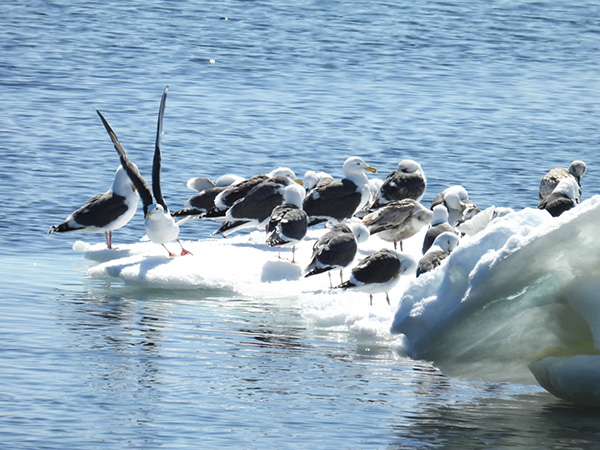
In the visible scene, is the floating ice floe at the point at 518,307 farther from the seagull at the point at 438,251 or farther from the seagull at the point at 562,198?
the seagull at the point at 562,198

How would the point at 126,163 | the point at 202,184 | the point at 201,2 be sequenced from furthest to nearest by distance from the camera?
1. the point at 201,2
2. the point at 202,184
3. the point at 126,163

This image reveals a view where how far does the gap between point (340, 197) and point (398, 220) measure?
125 cm

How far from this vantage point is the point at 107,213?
1659 cm

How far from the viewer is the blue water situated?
956 centimetres

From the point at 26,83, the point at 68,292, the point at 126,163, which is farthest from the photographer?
the point at 26,83

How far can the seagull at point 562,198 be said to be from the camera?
16266 mm

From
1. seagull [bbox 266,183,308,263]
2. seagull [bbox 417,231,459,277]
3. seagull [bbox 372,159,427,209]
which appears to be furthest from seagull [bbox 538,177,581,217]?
seagull [bbox 266,183,308,263]

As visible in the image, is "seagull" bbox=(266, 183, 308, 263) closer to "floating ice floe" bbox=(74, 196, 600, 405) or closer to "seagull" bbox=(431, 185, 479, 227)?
"seagull" bbox=(431, 185, 479, 227)

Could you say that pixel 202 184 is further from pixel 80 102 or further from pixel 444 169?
pixel 80 102

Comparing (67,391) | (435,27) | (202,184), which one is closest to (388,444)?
(67,391)

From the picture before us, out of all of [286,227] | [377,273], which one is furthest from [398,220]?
[377,273]

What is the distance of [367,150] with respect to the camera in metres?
25.0

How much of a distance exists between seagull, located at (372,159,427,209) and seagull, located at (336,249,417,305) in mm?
4717

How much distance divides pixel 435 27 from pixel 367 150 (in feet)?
58.8
